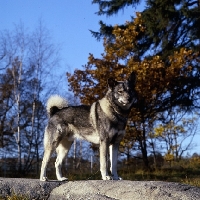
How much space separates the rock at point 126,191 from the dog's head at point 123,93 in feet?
5.80

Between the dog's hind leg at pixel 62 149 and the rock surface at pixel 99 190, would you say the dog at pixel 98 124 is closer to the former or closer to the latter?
the dog's hind leg at pixel 62 149

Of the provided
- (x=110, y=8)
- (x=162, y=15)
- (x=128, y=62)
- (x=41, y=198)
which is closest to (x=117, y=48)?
(x=128, y=62)

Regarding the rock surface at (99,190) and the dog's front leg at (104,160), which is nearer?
the rock surface at (99,190)

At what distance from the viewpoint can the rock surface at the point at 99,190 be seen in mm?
4836

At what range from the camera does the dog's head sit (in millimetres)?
6859

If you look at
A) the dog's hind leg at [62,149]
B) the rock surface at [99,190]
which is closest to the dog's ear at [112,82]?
the dog's hind leg at [62,149]

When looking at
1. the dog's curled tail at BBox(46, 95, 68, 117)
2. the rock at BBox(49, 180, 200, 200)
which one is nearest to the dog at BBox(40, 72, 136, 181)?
the dog's curled tail at BBox(46, 95, 68, 117)

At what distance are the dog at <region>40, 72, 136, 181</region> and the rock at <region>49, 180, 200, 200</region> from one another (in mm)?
845

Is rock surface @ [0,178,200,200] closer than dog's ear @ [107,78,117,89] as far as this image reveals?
Yes

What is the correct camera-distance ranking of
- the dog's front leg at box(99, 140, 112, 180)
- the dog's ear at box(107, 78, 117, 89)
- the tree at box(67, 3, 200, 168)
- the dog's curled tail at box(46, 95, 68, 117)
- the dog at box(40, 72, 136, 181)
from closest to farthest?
the dog's front leg at box(99, 140, 112, 180), the dog at box(40, 72, 136, 181), the dog's ear at box(107, 78, 117, 89), the dog's curled tail at box(46, 95, 68, 117), the tree at box(67, 3, 200, 168)

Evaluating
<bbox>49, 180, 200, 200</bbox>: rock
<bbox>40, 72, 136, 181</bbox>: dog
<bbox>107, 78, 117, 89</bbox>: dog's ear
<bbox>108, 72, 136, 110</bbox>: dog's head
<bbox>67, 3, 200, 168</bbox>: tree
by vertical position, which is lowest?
<bbox>49, 180, 200, 200</bbox>: rock

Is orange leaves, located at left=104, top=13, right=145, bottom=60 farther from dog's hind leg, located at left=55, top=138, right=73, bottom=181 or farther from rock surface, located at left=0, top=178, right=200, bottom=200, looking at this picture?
rock surface, located at left=0, top=178, right=200, bottom=200

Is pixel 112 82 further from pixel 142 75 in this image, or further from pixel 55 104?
pixel 142 75

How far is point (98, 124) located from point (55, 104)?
1.16 metres
